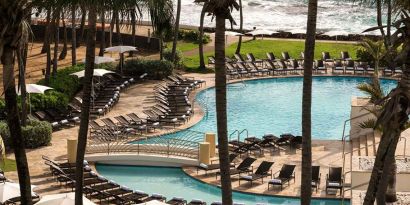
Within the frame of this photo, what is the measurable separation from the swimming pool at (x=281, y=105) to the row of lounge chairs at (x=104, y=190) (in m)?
7.05

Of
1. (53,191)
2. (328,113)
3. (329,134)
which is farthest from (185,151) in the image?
(328,113)

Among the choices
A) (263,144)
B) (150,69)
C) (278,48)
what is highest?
(278,48)

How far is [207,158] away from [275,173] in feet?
8.23

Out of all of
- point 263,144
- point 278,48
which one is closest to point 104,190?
point 263,144

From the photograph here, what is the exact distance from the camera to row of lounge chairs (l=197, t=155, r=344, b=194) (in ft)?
88.4

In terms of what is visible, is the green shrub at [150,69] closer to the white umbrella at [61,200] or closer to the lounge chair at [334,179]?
the lounge chair at [334,179]

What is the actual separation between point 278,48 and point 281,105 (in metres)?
12.4

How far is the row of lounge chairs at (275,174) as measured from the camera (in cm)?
2695

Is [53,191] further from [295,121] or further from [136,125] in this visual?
[295,121]

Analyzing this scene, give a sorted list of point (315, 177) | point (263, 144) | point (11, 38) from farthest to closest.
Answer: point (263, 144) < point (315, 177) < point (11, 38)

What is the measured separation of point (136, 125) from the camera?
34.1 metres

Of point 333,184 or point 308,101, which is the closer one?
point 308,101

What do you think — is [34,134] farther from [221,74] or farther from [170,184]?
[221,74]

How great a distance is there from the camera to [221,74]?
55.0 ft
